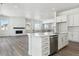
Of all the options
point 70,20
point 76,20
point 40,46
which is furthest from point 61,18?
point 40,46

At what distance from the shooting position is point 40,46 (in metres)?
2.91

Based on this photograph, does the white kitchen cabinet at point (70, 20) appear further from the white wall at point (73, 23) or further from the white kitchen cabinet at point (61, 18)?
the white kitchen cabinet at point (61, 18)

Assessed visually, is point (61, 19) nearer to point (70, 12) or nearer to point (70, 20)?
point (70, 20)

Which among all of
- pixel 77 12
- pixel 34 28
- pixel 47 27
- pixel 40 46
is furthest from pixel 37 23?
pixel 77 12

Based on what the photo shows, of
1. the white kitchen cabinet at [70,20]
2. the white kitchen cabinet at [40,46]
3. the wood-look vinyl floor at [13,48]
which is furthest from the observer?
the white kitchen cabinet at [70,20]

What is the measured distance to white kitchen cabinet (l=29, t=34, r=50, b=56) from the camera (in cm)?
291

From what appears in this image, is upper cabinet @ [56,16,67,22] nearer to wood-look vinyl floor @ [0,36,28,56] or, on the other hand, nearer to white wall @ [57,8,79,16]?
white wall @ [57,8,79,16]

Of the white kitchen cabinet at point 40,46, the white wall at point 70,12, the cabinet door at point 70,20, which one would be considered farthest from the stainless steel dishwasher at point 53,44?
the white wall at point 70,12

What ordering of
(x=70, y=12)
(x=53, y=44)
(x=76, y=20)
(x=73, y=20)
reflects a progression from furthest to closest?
(x=70, y=12) < (x=73, y=20) < (x=76, y=20) < (x=53, y=44)

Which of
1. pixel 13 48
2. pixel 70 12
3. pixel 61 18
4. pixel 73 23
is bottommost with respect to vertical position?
pixel 13 48

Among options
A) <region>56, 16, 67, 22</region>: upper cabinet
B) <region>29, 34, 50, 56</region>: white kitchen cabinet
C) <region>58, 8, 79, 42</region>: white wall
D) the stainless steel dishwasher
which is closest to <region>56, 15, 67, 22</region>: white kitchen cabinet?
<region>56, 16, 67, 22</region>: upper cabinet

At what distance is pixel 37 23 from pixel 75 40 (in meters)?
2.90

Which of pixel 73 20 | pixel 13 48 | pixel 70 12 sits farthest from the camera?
pixel 70 12

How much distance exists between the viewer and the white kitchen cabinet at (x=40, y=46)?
2.91 metres
